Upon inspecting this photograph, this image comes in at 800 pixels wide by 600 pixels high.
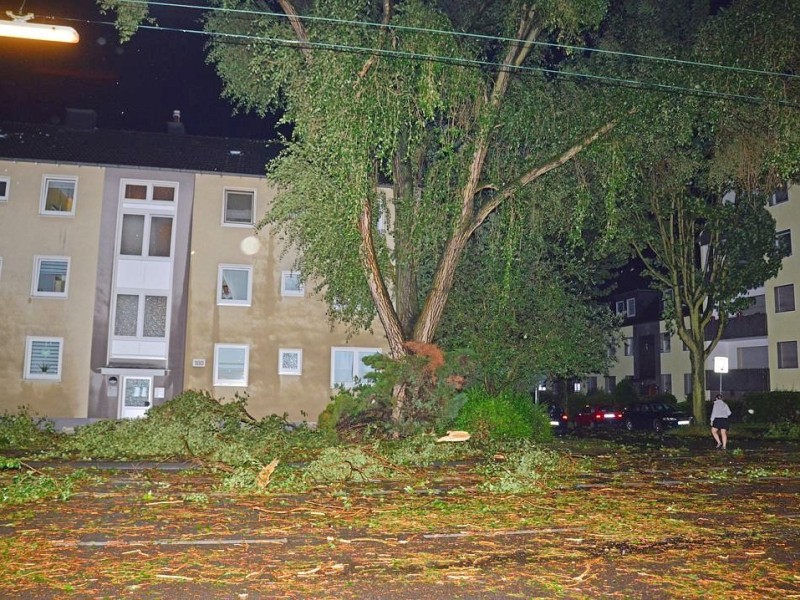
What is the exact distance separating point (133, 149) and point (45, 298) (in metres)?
7.27

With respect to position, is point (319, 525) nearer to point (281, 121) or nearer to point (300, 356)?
point (281, 121)

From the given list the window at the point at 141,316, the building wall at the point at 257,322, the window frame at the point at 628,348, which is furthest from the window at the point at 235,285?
the window frame at the point at 628,348

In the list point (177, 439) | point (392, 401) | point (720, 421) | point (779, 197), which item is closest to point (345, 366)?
point (392, 401)

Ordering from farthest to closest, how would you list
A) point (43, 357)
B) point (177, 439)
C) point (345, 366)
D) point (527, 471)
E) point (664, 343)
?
1. point (664, 343)
2. point (345, 366)
3. point (43, 357)
4. point (177, 439)
5. point (527, 471)

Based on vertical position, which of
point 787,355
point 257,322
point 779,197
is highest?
point 779,197

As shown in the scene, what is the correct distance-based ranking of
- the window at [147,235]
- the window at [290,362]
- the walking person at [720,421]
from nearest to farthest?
the walking person at [720,421] → the window at [290,362] → the window at [147,235]

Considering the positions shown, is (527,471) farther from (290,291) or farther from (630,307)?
(630,307)

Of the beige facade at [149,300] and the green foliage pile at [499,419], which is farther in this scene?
the beige facade at [149,300]

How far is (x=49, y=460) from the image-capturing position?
15.3m

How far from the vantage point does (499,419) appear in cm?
2027

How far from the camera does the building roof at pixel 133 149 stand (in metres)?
29.4

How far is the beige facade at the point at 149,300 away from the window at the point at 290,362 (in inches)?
1.7

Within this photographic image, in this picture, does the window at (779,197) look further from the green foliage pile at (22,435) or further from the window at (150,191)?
the green foliage pile at (22,435)

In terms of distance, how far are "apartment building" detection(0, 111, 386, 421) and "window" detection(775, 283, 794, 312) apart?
76.5 ft
